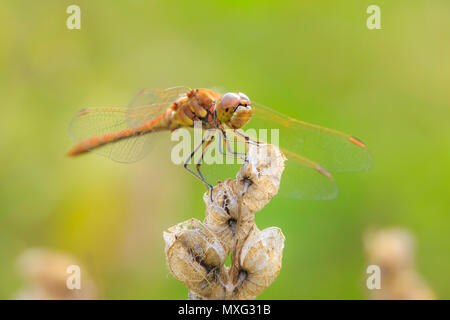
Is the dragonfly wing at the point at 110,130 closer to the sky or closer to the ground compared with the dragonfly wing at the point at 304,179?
closer to the sky

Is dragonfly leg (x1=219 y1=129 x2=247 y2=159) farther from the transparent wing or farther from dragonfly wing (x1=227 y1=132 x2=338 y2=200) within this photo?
the transparent wing

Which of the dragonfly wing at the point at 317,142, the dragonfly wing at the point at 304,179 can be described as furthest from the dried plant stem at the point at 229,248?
the dragonfly wing at the point at 317,142

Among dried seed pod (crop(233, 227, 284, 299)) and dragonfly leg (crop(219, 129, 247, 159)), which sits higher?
dragonfly leg (crop(219, 129, 247, 159))

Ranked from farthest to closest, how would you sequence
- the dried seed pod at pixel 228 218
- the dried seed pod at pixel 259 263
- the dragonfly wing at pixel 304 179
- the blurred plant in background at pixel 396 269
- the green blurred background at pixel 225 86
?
1. the green blurred background at pixel 225 86
2. the dragonfly wing at pixel 304 179
3. the blurred plant in background at pixel 396 269
4. the dried seed pod at pixel 228 218
5. the dried seed pod at pixel 259 263

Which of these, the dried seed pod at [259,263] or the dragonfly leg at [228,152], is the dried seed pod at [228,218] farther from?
the dragonfly leg at [228,152]

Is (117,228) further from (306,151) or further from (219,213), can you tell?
(219,213)

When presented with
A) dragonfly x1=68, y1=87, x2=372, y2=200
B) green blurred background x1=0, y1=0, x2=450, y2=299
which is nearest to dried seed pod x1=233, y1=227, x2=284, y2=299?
dragonfly x1=68, y1=87, x2=372, y2=200
